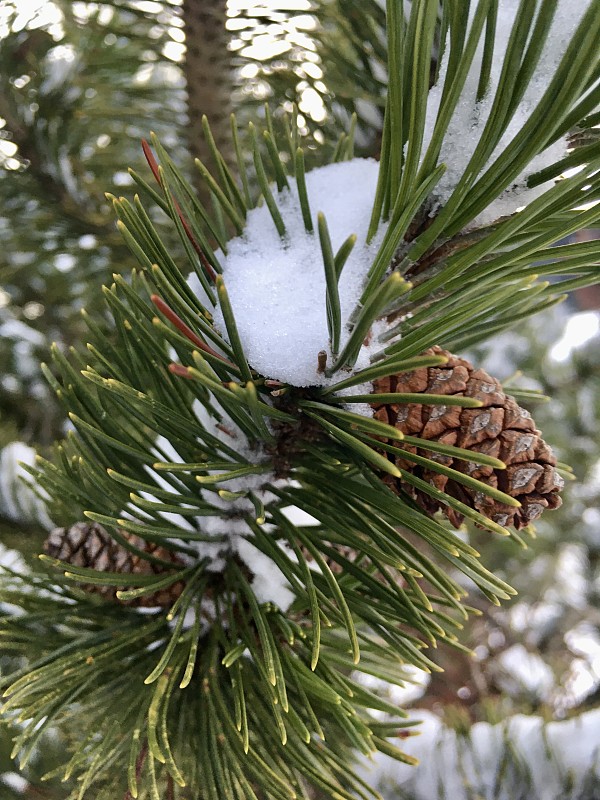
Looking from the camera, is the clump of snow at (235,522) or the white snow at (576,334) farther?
the white snow at (576,334)

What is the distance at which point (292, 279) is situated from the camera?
335 millimetres

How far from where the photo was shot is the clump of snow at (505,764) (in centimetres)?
63

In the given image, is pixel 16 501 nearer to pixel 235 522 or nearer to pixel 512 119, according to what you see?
pixel 235 522

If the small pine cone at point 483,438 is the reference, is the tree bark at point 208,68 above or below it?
above

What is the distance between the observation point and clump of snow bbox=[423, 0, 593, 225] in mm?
269

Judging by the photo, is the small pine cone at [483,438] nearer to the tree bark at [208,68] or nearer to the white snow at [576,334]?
the tree bark at [208,68]

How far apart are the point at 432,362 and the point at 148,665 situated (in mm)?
296

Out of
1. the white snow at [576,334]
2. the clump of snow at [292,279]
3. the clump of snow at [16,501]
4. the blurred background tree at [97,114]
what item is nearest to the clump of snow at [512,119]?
the clump of snow at [292,279]

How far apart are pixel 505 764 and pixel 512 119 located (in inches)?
24.8

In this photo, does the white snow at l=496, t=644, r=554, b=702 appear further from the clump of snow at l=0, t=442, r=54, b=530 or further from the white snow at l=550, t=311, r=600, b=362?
the clump of snow at l=0, t=442, r=54, b=530

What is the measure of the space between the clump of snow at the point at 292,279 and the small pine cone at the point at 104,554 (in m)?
0.19

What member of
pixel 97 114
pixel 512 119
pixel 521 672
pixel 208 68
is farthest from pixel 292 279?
pixel 521 672

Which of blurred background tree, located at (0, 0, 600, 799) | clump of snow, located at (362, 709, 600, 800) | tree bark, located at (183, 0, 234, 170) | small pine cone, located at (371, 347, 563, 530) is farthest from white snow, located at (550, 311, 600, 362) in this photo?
small pine cone, located at (371, 347, 563, 530)

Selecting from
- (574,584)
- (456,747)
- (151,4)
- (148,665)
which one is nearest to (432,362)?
(148,665)
